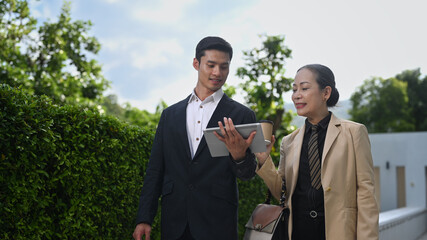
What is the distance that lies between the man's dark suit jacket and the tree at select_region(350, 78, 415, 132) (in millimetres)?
43969

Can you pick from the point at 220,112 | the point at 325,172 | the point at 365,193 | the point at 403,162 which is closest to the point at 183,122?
the point at 220,112

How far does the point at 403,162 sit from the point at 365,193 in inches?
804

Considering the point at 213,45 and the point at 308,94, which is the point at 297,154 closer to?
the point at 308,94

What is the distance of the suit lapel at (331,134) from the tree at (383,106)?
4347cm

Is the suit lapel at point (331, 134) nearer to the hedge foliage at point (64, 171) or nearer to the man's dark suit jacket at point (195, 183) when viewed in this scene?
the man's dark suit jacket at point (195, 183)

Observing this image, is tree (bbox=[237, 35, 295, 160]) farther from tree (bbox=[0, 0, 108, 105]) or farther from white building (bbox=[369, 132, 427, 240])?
white building (bbox=[369, 132, 427, 240])

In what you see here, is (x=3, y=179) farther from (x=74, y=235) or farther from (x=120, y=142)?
(x=120, y=142)

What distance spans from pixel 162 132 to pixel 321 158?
1.04 meters

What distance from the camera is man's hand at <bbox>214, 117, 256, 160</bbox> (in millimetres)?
2270

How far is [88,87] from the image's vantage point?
1631 cm

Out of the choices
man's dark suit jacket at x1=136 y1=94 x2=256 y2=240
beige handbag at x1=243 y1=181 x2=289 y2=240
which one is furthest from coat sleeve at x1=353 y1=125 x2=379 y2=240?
man's dark suit jacket at x1=136 y1=94 x2=256 y2=240

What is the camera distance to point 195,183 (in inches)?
101

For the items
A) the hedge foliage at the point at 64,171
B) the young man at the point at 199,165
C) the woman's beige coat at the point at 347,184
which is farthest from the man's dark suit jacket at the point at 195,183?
the hedge foliage at the point at 64,171

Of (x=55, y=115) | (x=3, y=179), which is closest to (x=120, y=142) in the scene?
(x=55, y=115)
